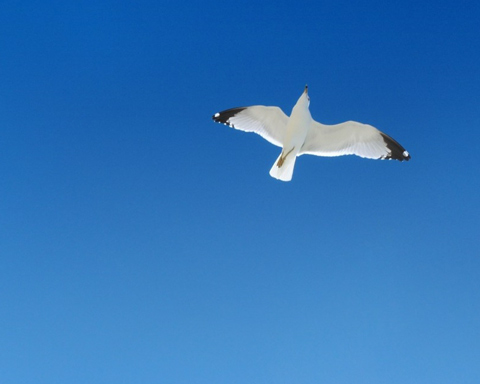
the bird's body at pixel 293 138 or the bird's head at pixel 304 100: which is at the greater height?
the bird's head at pixel 304 100

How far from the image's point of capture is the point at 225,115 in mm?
9461

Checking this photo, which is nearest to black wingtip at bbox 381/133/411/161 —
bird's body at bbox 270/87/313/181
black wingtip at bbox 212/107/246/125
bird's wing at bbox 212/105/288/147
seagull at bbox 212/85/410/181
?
seagull at bbox 212/85/410/181

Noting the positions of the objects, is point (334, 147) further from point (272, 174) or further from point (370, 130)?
point (272, 174)

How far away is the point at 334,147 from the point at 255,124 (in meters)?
1.58

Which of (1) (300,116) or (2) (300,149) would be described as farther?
(2) (300,149)

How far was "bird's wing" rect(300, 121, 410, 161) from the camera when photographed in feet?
29.6

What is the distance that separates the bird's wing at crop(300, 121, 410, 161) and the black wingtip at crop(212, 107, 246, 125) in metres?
1.45

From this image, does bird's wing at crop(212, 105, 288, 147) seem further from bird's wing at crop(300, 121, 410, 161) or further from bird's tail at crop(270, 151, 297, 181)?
bird's wing at crop(300, 121, 410, 161)

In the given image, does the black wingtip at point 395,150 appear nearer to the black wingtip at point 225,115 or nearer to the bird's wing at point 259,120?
the bird's wing at point 259,120

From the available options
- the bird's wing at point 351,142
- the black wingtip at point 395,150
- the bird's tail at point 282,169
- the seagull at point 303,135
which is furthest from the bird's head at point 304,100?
the black wingtip at point 395,150

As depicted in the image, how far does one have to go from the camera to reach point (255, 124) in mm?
9445

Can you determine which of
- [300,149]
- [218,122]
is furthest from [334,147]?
[218,122]

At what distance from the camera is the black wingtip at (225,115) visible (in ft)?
30.8

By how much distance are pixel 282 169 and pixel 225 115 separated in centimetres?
160
